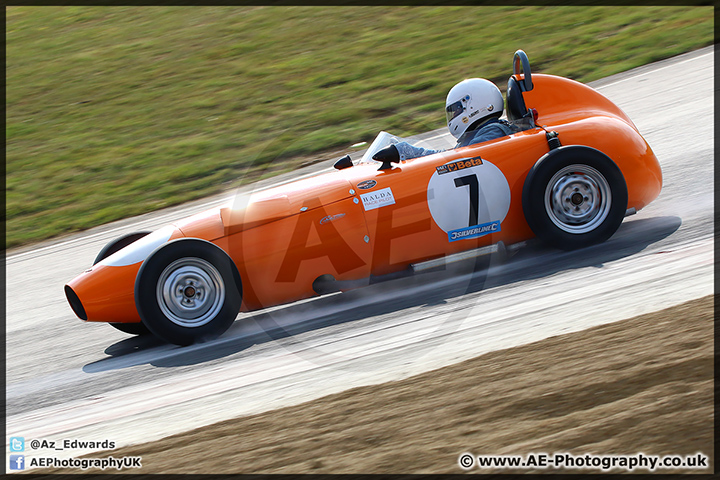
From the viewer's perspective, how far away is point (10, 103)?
14852mm

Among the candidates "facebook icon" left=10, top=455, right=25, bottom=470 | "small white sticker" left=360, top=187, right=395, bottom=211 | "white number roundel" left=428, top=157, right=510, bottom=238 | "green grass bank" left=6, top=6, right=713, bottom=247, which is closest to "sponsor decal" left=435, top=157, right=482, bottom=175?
"white number roundel" left=428, top=157, right=510, bottom=238

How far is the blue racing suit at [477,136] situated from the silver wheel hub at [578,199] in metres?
0.69

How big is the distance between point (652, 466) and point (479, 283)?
8.28 feet

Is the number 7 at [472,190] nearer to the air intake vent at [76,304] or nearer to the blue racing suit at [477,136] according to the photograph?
the blue racing suit at [477,136]

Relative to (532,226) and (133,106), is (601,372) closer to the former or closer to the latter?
(532,226)

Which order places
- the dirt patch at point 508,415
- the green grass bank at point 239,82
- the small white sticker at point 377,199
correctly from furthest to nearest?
1. the green grass bank at point 239,82
2. the small white sticker at point 377,199
3. the dirt patch at point 508,415

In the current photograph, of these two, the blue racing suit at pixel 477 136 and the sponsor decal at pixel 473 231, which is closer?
the sponsor decal at pixel 473 231

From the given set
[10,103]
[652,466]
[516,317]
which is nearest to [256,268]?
[516,317]

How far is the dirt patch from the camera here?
3.03 m

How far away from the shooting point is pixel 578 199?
5.30 meters

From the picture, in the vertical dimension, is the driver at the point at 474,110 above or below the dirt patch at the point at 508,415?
above

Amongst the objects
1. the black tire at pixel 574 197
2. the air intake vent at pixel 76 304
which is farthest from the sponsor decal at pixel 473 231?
the air intake vent at pixel 76 304

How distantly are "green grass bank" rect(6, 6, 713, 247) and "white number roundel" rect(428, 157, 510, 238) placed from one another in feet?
15.1

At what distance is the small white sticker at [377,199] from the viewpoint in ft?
16.9
